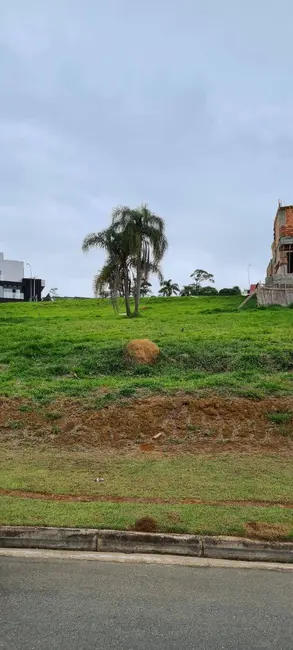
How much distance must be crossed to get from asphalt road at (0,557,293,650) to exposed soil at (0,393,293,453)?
4263 mm

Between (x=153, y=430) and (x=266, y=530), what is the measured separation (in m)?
4.53

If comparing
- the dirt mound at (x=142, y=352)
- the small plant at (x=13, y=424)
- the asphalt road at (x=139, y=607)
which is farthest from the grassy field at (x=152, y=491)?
the dirt mound at (x=142, y=352)

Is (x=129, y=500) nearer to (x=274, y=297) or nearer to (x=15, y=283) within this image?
(x=274, y=297)

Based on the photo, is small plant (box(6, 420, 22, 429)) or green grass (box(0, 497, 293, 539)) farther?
small plant (box(6, 420, 22, 429))

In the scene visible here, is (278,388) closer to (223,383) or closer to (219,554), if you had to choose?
(223,383)

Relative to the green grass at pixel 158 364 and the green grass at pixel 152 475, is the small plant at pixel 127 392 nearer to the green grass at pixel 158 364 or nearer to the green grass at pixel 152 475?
the green grass at pixel 158 364

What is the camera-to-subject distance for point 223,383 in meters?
11.0

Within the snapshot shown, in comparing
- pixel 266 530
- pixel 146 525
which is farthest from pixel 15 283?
pixel 266 530

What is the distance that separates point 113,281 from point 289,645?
24.8 meters

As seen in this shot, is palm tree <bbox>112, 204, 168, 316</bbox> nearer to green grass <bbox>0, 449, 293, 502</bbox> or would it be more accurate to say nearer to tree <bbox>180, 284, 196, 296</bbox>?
green grass <bbox>0, 449, 293, 502</bbox>

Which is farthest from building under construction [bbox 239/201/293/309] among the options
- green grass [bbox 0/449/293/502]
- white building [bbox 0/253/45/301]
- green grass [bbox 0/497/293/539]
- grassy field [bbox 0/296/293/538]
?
white building [bbox 0/253/45/301]

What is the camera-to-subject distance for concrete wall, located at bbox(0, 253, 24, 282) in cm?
8894

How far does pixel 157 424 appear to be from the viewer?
9570 mm

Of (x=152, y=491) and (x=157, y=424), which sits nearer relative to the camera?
(x=152, y=491)
